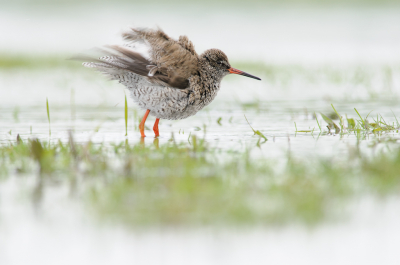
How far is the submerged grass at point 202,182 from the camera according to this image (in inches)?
125

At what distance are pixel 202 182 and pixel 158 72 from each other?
9.48ft

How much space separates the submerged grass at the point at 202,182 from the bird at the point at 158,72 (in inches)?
64.0

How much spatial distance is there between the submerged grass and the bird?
1626mm

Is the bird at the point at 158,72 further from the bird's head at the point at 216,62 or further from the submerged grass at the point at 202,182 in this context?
the submerged grass at the point at 202,182

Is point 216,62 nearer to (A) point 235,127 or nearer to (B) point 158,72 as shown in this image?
(A) point 235,127

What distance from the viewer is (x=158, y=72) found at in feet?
20.9

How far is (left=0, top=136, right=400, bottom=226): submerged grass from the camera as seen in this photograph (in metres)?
3.18

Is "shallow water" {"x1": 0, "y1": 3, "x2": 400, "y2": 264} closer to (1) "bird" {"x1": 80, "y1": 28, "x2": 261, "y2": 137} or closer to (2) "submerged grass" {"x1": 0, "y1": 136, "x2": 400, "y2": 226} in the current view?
(2) "submerged grass" {"x1": 0, "y1": 136, "x2": 400, "y2": 226}

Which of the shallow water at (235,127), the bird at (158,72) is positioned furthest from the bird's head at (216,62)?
the shallow water at (235,127)

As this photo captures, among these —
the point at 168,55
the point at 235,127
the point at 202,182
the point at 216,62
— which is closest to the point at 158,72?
the point at 168,55

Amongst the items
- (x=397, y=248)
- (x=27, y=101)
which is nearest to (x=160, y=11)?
(x=27, y=101)

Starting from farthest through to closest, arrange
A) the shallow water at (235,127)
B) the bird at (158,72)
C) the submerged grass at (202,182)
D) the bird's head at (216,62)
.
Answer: the bird's head at (216,62) → the bird at (158,72) → the submerged grass at (202,182) → the shallow water at (235,127)

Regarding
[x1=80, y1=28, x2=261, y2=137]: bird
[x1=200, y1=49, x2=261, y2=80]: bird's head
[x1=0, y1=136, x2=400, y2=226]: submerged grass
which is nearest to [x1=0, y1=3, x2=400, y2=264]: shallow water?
[x1=0, y1=136, x2=400, y2=226]: submerged grass

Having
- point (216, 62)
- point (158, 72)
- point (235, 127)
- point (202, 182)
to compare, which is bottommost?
point (202, 182)
